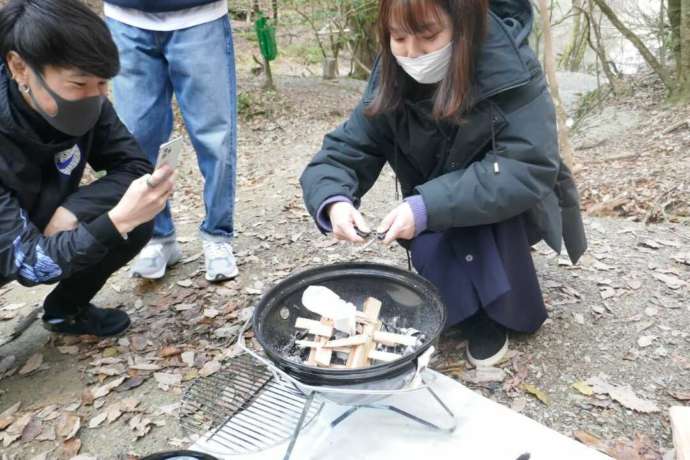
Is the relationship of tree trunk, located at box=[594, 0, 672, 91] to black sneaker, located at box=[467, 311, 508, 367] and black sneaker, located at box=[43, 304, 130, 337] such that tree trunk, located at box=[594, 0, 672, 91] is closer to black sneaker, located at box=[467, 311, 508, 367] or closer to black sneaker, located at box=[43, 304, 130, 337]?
black sneaker, located at box=[467, 311, 508, 367]

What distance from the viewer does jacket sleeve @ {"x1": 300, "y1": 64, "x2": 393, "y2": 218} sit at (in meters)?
2.17

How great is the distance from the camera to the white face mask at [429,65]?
6.26 feet

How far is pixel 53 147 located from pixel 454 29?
146 centimetres

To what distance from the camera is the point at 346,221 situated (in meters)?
1.98

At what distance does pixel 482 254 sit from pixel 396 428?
67cm

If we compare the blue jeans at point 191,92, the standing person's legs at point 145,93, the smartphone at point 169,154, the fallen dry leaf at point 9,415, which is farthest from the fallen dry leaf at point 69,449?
the blue jeans at point 191,92

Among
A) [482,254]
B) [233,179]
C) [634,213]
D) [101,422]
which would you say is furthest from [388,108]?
[634,213]

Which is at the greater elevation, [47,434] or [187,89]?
[187,89]

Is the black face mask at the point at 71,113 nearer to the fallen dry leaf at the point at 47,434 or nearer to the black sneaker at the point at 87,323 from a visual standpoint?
the black sneaker at the point at 87,323

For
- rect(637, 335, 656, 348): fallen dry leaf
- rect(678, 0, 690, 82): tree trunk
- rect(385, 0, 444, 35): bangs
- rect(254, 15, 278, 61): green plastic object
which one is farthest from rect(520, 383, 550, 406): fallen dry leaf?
rect(254, 15, 278, 61): green plastic object

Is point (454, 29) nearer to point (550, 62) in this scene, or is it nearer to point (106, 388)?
point (106, 388)

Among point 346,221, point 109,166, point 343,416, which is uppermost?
point 109,166

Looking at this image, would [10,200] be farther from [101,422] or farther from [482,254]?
[482,254]

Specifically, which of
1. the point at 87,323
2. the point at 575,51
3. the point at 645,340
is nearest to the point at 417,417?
the point at 645,340
